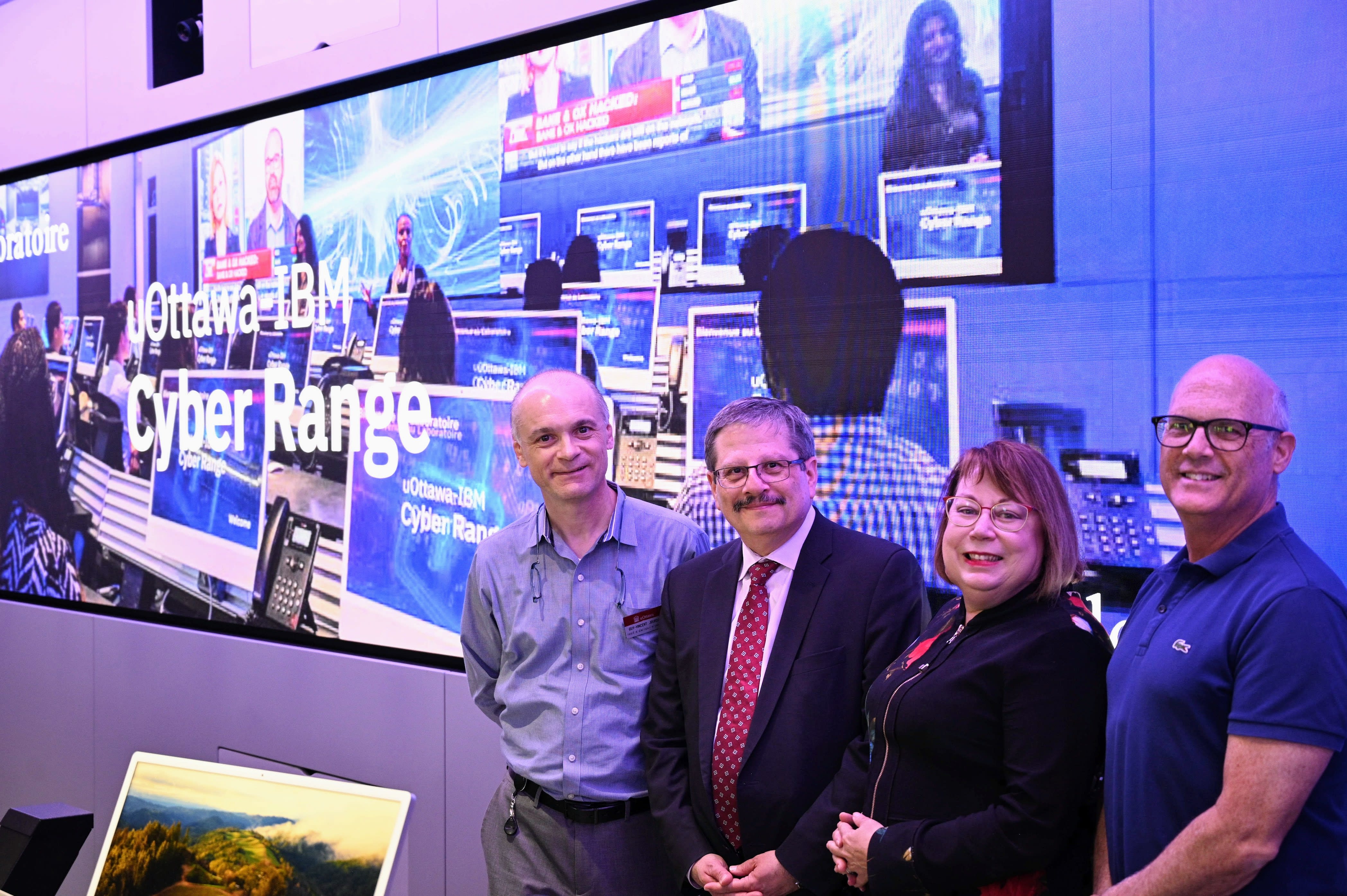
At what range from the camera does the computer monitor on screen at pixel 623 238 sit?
2.95 meters

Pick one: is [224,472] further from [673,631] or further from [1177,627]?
[1177,627]

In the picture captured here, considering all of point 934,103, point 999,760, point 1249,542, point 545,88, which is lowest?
point 999,760

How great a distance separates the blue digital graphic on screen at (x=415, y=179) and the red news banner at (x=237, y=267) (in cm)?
30

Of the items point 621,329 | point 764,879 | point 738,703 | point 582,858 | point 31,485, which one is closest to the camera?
point 764,879

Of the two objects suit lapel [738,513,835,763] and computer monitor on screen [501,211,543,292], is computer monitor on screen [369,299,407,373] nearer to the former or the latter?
computer monitor on screen [501,211,543,292]

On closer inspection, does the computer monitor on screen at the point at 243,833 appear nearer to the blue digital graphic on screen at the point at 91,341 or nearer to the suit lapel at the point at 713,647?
the suit lapel at the point at 713,647

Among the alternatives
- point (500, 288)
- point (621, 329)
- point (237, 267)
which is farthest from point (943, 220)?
point (237, 267)

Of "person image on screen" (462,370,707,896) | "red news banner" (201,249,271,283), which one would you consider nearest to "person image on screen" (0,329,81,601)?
"red news banner" (201,249,271,283)

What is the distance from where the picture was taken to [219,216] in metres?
4.07

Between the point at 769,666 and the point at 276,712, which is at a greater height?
the point at 769,666

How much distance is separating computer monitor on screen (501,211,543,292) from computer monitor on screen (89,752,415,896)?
1.73 metres

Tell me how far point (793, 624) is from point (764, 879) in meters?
0.43

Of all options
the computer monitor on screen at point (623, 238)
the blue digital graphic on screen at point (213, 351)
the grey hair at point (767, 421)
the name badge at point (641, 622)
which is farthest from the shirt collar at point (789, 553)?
the blue digital graphic on screen at point (213, 351)

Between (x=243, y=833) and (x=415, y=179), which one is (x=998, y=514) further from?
(x=415, y=179)
